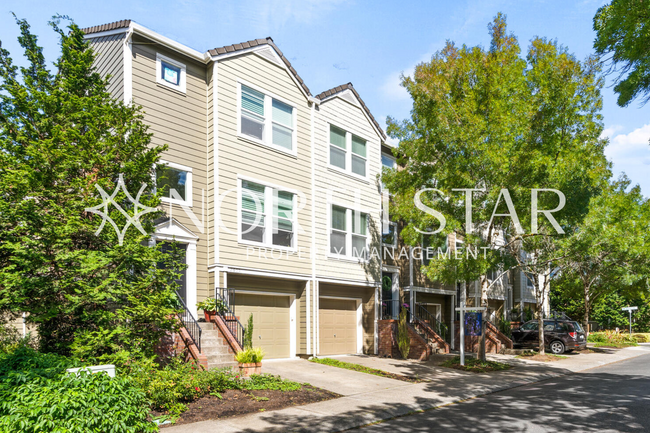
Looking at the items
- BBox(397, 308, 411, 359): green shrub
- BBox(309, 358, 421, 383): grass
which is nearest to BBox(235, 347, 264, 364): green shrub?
BBox(309, 358, 421, 383): grass

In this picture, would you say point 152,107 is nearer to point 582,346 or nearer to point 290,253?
point 290,253

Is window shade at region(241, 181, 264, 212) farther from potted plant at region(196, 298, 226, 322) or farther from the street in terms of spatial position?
the street

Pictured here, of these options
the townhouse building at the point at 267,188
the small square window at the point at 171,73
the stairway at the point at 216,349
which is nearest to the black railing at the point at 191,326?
the stairway at the point at 216,349

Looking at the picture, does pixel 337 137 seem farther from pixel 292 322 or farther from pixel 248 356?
pixel 248 356

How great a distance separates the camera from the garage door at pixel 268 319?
16.2 metres

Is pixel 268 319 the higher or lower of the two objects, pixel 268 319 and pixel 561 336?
the higher

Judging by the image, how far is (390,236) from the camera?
72.4 ft

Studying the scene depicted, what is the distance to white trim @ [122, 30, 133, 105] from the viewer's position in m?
13.7

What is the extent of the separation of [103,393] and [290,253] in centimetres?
1041

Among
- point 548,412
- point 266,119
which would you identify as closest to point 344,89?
point 266,119

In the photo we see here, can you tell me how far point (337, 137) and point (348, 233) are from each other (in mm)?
3786

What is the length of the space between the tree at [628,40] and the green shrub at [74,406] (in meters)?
9.06

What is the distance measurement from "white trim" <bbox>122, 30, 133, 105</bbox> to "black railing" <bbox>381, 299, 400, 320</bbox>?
1273 centimetres

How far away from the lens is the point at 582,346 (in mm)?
24906
